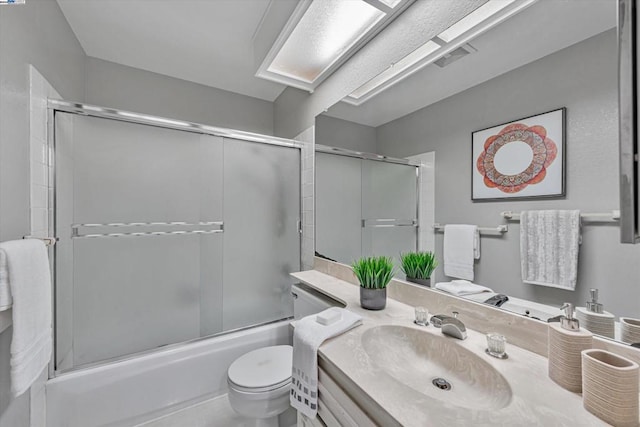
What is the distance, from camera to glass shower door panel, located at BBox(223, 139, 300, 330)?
6.00ft

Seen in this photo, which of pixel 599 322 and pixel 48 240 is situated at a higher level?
pixel 48 240

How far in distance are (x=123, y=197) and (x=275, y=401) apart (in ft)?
4.69

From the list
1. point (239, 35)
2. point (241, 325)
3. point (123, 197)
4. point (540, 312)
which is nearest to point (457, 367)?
point (540, 312)

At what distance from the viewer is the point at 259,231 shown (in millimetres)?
1938

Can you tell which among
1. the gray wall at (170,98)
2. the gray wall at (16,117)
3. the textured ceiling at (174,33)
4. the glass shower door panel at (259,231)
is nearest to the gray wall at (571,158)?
the glass shower door panel at (259,231)

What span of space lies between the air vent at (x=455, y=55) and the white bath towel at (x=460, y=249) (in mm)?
645

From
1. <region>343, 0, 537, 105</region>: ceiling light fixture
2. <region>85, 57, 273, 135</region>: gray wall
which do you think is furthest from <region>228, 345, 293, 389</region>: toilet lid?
<region>85, 57, 273, 135</region>: gray wall

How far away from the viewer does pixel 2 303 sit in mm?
872

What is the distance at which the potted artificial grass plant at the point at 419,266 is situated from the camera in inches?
42.2

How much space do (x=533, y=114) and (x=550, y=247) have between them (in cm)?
40

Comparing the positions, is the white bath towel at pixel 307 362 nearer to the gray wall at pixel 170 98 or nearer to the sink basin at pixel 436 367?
the sink basin at pixel 436 367

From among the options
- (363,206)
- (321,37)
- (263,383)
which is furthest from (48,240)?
(321,37)

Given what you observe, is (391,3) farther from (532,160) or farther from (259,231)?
(259,231)

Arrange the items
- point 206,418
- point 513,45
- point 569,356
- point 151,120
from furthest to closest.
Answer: point 151,120 < point 206,418 < point 513,45 < point 569,356
